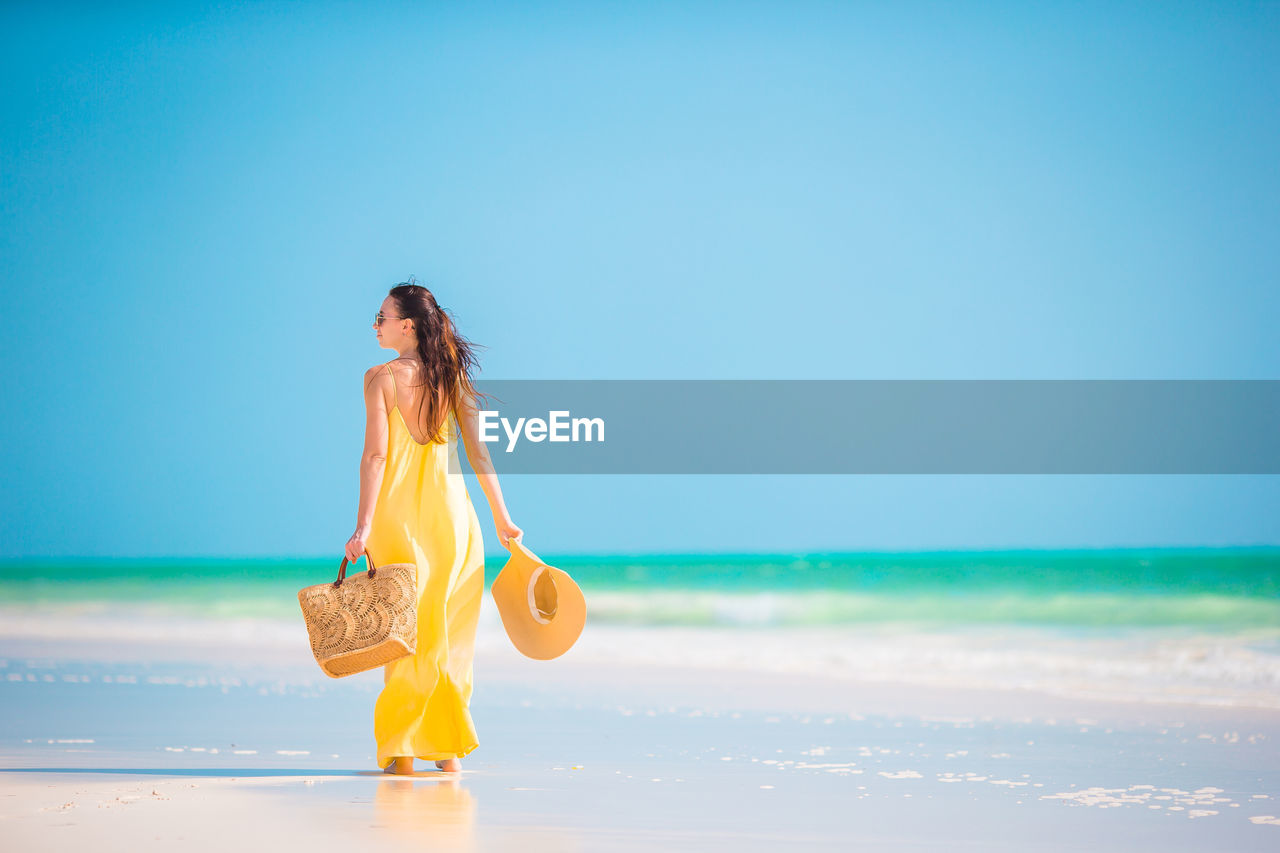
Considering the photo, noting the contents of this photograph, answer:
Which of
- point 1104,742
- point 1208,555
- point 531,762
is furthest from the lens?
point 1208,555

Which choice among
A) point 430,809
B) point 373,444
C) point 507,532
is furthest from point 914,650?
point 430,809

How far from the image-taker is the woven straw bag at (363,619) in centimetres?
342

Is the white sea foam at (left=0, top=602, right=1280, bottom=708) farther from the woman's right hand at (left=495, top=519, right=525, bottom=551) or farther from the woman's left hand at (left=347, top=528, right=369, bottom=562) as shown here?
the woman's left hand at (left=347, top=528, right=369, bottom=562)

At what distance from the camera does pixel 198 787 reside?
11.1ft

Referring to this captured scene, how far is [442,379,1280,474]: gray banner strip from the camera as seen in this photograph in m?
19.2

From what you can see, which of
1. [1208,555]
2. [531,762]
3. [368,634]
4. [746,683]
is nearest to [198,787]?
[368,634]

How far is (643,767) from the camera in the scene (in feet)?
12.8

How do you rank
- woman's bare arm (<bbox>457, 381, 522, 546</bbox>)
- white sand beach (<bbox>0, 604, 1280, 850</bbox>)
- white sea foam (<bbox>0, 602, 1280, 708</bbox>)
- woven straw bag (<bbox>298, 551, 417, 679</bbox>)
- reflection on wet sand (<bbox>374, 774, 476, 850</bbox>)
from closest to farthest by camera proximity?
1. reflection on wet sand (<bbox>374, 774, 476, 850</bbox>)
2. white sand beach (<bbox>0, 604, 1280, 850</bbox>)
3. woven straw bag (<bbox>298, 551, 417, 679</bbox>)
4. woman's bare arm (<bbox>457, 381, 522, 546</bbox>)
5. white sea foam (<bbox>0, 602, 1280, 708</bbox>)

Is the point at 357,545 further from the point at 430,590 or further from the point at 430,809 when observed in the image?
the point at 430,809

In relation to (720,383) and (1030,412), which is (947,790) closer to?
(720,383)

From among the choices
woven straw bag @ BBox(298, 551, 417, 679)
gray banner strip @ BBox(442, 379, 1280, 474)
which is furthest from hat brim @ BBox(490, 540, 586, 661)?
gray banner strip @ BBox(442, 379, 1280, 474)

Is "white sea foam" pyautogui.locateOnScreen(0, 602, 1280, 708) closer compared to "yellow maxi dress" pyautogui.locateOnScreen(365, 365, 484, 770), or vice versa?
"yellow maxi dress" pyautogui.locateOnScreen(365, 365, 484, 770)

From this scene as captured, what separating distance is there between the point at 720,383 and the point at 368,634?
16978 millimetres

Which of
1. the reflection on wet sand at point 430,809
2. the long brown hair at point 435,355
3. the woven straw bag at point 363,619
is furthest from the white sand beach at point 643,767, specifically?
the long brown hair at point 435,355
